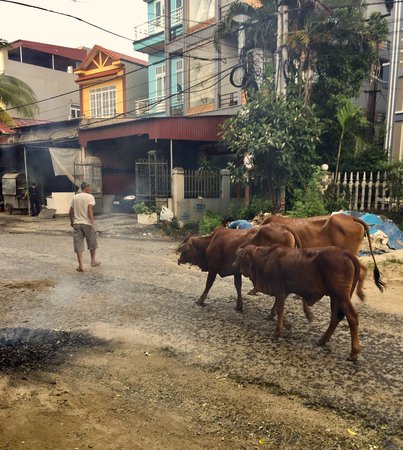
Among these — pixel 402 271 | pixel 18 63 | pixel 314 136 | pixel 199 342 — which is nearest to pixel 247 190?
pixel 314 136

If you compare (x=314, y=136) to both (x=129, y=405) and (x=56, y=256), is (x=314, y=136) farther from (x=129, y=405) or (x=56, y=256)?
(x=129, y=405)

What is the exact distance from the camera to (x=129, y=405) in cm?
340

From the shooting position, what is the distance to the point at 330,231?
5805mm

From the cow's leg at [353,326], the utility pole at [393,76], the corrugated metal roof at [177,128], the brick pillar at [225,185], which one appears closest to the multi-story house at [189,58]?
the corrugated metal roof at [177,128]

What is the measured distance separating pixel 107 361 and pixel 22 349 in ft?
3.59

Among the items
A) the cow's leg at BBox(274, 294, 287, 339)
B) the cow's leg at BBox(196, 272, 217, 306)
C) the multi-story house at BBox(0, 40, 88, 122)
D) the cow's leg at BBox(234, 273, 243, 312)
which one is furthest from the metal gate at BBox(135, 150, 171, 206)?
the multi-story house at BBox(0, 40, 88, 122)

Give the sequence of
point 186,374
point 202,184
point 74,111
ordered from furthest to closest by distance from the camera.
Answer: point 74,111 → point 202,184 → point 186,374

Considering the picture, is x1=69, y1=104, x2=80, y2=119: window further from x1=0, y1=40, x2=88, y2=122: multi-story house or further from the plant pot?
the plant pot

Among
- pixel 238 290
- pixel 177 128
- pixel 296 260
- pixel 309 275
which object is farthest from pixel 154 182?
pixel 309 275

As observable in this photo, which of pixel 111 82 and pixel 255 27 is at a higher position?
pixel 111 82

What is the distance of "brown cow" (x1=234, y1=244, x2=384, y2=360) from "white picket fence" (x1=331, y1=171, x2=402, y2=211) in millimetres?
8299

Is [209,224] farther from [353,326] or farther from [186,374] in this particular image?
[186,374]

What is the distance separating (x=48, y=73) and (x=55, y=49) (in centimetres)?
306

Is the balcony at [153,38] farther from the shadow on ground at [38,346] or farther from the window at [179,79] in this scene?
the shadow on ground at [38,346]
